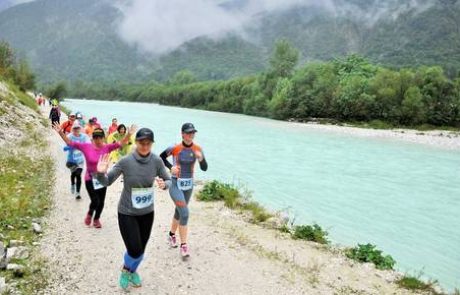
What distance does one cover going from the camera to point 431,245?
1570 cm

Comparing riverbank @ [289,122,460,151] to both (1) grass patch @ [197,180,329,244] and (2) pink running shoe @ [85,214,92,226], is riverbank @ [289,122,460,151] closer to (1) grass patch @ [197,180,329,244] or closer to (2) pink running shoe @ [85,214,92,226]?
(1) grass patch @ [197,180,329,244]

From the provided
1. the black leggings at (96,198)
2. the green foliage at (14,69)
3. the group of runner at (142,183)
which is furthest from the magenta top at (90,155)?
the green foliage at (14,69)

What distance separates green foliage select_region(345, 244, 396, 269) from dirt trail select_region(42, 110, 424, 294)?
0.42m

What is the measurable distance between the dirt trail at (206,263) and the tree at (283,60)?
10167 centimetres

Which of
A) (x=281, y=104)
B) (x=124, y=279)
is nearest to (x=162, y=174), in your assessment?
(x=124, y=279)

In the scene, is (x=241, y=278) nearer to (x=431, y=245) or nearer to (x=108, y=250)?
(x=108, y=250)

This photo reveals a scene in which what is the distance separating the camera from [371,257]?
445 inches

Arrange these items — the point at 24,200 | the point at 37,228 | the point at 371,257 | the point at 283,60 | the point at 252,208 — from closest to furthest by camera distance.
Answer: the point at 37,228, the point at 371,257, the point at 24,200, the point at 252,208, the point at 283,60

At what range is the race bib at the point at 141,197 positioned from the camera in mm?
7426

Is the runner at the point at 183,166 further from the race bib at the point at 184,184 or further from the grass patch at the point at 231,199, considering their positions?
the grass patch at the point at 231,199

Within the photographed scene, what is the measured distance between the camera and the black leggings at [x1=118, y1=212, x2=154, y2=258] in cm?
740

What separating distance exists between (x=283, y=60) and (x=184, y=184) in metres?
106

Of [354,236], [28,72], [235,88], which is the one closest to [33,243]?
[354,236]

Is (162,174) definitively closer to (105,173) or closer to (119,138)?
(105,173)
